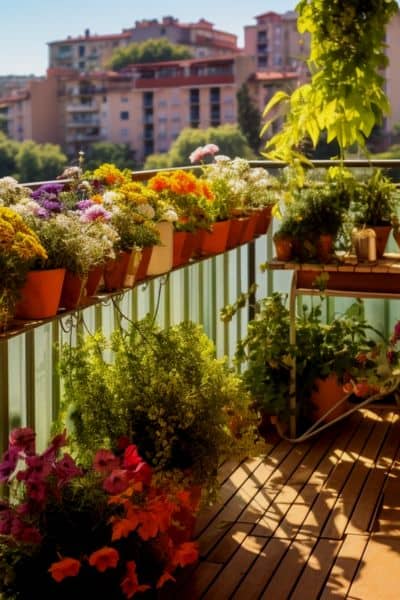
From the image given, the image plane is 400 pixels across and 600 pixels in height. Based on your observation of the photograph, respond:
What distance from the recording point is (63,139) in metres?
62.2

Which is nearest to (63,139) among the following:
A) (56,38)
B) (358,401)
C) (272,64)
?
(272,64)

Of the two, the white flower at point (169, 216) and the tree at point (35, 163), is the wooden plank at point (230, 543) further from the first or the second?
the tree at point (35, 163)

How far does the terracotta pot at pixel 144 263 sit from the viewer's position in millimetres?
3146

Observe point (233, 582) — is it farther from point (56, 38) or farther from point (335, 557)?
point (56, 38)

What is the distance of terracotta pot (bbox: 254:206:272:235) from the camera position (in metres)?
4.43

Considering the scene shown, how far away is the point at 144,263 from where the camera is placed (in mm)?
3189

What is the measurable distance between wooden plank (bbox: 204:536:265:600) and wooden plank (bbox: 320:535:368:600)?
9.2 inches

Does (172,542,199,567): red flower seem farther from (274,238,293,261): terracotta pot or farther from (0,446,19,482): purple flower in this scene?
(274,238,293,261): terracotta pot

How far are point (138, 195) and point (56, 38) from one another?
3023 inches

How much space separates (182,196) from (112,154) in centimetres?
5404

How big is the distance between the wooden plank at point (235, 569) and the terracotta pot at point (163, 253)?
86 centimetres

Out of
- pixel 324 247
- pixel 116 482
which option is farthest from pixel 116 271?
pixel 324 247

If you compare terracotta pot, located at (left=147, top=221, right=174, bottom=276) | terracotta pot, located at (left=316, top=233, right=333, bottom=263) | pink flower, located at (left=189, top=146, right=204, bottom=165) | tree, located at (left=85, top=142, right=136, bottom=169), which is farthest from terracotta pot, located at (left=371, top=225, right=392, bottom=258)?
tree, located at (left=85, top=142, right=136, bottom=169)

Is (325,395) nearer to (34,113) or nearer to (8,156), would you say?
(8,156)
